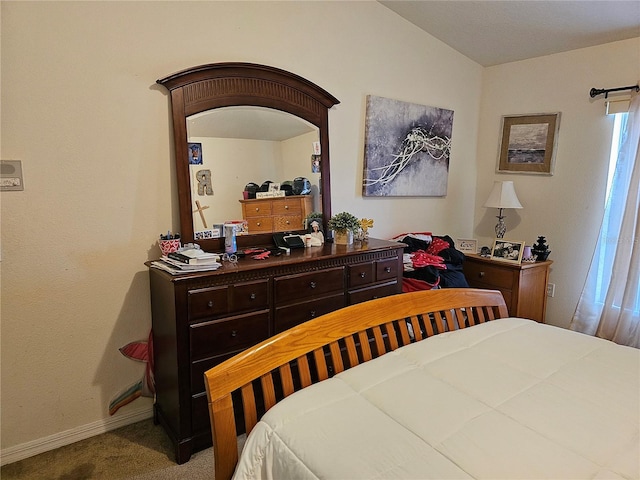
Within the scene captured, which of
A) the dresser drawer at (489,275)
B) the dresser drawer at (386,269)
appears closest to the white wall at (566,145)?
the dresser drawer at (489,275)

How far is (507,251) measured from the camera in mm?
3348

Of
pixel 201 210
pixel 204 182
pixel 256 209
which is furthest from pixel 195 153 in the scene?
pixel 256 209

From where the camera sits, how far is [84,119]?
2.00 metres

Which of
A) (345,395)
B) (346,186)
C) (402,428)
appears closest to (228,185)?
(346,186)

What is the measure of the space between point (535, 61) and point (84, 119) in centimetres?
358

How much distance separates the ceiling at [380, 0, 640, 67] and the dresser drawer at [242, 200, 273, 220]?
6.12ft

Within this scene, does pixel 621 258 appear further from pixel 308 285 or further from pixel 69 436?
pixel 69 436

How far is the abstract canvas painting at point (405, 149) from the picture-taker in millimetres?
3135

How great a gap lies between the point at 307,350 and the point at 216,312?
31.5 inches

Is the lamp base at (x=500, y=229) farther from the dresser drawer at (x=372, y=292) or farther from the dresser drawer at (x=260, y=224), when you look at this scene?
the dresser drawer at (x=260, y=224)

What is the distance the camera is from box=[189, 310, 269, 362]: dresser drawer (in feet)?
6.31

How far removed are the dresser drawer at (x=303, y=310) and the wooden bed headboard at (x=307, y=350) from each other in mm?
672

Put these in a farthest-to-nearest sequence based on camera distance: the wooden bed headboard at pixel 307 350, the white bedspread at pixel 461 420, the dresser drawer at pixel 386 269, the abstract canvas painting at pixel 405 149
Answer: the abstract canvas painting at pixel 405 149
the dresser drawer at pixel 386 269
the wooden bed headboard at pixel 307 350
the white bedspread at pixel 461 420

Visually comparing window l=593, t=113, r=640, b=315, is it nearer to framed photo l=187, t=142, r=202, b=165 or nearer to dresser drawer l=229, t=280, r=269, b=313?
dresser drawer l=229, t=280, r=269, b=313
